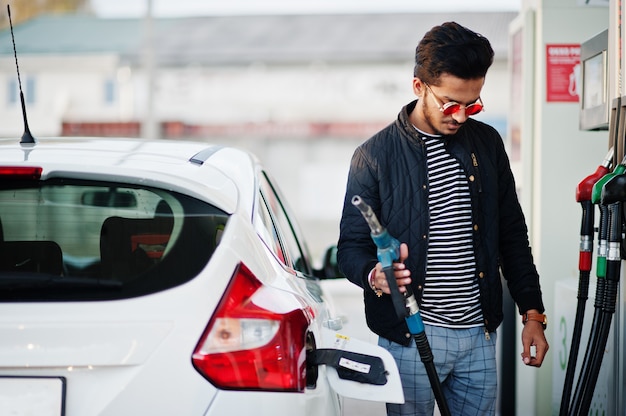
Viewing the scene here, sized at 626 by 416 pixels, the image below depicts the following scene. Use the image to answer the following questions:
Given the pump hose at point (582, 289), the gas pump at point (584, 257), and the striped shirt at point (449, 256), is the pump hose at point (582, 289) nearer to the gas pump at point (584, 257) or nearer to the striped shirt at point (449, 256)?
the gas pump at point (584, 257)

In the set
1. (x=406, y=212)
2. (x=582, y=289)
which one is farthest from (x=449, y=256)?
(x=582, y=289)

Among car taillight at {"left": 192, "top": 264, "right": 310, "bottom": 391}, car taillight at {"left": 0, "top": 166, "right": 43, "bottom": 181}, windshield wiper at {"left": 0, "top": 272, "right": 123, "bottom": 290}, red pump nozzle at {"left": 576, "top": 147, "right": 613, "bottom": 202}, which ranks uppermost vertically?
car taillight at {"left": 0, "top": 166, "right": 43, "bottom": 181}

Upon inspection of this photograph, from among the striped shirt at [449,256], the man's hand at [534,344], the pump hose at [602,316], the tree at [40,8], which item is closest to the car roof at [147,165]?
the striped shirt at [449,256]

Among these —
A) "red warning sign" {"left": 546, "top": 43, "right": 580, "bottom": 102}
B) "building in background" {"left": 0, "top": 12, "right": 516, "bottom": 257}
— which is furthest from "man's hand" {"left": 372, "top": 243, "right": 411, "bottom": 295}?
"building in background" {"left": 0, "top": 12, "right": 516, "bottom": 257}

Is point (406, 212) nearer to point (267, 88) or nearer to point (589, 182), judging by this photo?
point (589, 182)

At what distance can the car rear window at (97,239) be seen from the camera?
2.43m

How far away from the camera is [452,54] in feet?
10.3

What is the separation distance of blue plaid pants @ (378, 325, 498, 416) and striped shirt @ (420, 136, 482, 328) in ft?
0.18

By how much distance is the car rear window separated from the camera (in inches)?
95.6

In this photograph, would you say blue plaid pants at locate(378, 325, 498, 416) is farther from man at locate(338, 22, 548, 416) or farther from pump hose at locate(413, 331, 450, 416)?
pump hose at locate(413, 331, 450, 416)

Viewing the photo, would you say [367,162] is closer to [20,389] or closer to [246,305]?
[246,305]

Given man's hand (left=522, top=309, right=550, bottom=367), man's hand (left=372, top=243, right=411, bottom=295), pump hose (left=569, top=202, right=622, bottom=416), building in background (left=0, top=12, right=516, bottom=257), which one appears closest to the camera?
man's hand (left=372, top=243, right=411, bottom=295)

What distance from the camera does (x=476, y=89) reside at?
320 centimetres

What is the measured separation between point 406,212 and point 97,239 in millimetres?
1040
